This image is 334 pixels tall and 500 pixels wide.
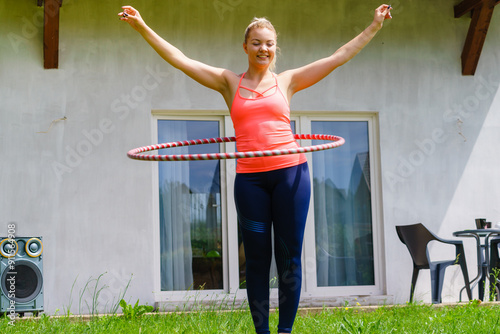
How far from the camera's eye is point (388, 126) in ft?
20.5

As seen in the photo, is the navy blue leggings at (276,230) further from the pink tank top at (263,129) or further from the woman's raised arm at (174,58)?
the woman's raised arm at (174,58)

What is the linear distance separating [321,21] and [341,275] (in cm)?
253

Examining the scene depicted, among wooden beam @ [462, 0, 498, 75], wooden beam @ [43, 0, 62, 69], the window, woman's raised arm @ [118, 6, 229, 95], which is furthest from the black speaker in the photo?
wooden beam @ [462, 0, 498, 75]

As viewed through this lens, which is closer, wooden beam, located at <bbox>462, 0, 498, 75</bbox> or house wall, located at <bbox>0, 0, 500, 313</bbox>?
house wall, located at <bbox>0, 0, 500, 313</bbox>

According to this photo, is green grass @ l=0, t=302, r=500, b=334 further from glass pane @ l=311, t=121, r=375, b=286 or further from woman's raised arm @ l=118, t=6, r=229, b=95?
A: glass pane @ l=311, t=121, r=375, b=286

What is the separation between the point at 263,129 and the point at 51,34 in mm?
3459

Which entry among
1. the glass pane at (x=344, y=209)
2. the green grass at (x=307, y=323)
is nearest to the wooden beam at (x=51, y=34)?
the glass pane at (x=344, y=209)

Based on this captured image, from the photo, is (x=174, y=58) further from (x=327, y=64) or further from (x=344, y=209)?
(x=344, y=209)

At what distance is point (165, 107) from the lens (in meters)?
5.90

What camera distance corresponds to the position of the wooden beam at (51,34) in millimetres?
5457

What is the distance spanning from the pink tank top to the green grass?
827 mm

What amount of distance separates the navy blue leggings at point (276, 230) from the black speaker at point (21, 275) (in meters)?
2.55

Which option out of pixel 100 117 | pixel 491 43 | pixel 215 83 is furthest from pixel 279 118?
pixel 491 43

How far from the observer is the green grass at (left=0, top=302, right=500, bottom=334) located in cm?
313
